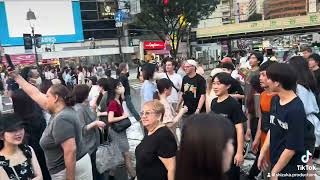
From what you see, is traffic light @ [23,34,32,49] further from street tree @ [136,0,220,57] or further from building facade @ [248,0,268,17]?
building facade @ [248,0,268,17]

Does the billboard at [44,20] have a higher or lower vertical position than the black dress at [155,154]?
higher

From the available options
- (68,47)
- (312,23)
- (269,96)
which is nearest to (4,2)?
(68,47)

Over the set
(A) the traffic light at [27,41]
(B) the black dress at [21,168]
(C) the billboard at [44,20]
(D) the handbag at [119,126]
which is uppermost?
(C) the billboard at [44,20]

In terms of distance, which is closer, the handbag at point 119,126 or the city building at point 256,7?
the handbag at point 119,126

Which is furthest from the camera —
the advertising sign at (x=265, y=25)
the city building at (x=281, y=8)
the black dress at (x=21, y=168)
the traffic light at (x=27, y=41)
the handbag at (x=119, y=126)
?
the city building at (x=281, y=8)

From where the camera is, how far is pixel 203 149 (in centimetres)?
182

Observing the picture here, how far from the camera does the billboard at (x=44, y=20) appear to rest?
54.5m

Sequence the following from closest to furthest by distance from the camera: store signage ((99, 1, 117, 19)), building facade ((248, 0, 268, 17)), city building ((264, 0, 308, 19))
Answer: store signage ((99, 1, 117, 19)) < city building ((264, 0, 308, 19)) < building facade ((248, 0, 268, 17))

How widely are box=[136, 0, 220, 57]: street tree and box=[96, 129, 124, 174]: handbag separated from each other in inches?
1157

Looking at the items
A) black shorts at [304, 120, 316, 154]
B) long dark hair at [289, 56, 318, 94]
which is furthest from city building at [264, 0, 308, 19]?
black shorts at [304, 120, 316, 154]

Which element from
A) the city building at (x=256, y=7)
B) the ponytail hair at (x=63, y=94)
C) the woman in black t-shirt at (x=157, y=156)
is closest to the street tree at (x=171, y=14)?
the ponytail hair at (x=63, y=94)

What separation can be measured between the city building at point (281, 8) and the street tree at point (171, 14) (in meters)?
77.2

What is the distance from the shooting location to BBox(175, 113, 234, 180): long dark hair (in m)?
1.82

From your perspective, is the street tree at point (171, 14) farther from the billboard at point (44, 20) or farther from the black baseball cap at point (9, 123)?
the black baseball cap at point (9, 123)
